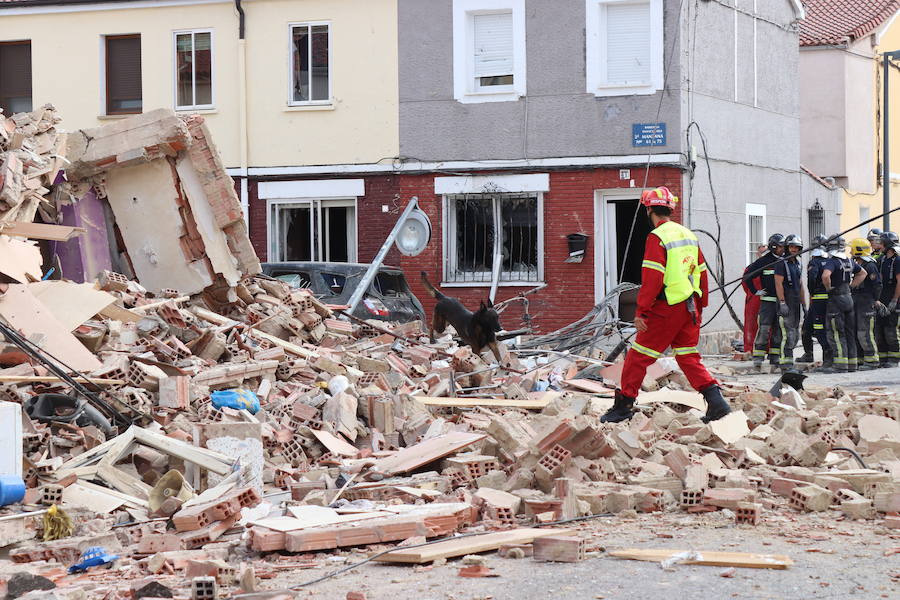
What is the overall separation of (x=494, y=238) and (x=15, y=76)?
973cm

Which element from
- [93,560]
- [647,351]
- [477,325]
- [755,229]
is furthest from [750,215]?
[93,560]

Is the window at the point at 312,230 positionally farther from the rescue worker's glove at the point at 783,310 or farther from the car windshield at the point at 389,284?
the rescue worker's glove at the point at 783,310

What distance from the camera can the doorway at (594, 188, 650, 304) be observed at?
21688mm

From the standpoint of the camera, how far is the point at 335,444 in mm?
9945

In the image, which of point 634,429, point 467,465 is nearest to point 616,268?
point 634,429

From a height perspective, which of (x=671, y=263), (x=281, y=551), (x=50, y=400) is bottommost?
(x=281, y=551)

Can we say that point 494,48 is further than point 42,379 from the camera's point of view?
Yes

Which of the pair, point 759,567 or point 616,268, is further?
point 616,268

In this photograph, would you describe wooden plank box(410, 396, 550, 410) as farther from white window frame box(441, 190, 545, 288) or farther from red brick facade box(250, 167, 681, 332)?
white window frame box(441, 190, 545, 288)

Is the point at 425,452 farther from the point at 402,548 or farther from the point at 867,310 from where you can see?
the point at 867,310

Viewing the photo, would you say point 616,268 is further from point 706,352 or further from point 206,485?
point 206,485

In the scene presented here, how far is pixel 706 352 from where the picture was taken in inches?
864

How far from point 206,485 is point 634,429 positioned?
3455 millimetres

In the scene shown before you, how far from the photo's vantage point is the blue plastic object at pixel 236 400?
10336 mm
